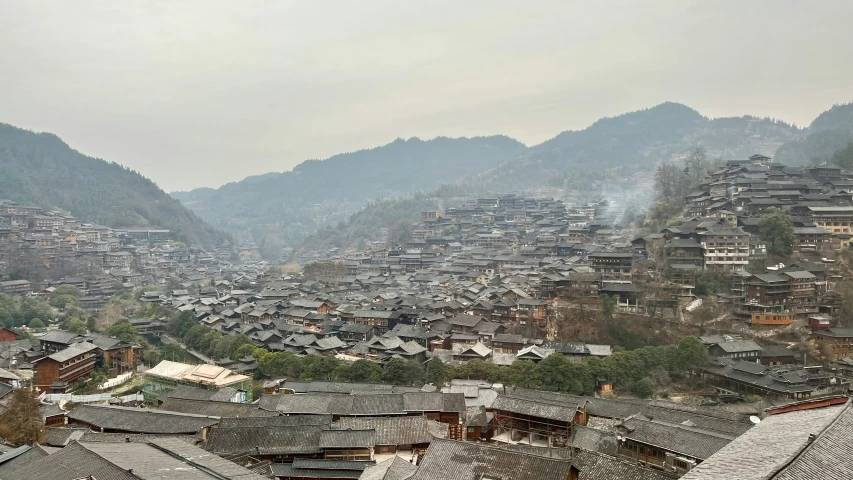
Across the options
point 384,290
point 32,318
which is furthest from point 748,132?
point 32,318

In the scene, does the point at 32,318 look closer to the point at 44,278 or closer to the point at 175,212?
the point at 44,278

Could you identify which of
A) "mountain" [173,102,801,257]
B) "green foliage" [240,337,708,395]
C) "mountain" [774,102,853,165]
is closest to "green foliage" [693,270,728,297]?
"green foliage" [240,337,708,395]

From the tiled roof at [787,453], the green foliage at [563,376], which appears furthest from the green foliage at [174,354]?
the tiled roof at [787,453]

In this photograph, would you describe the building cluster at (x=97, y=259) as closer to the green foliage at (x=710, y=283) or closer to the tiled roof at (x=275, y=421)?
the tiled roof at (x=275, y=421)

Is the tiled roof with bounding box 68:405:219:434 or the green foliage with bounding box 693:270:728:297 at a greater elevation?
the green foliage with bounding box 693:270:728:297

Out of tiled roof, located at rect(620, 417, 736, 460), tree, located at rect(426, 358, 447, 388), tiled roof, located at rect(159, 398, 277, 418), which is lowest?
tree, located at rect(426, 358, 447, 388)

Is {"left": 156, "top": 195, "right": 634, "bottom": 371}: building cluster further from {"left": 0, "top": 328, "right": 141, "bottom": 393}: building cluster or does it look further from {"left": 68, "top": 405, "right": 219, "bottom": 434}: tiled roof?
{"left": 68, "top": 405, "right": 219, "bottom": 434}: tiled roof
